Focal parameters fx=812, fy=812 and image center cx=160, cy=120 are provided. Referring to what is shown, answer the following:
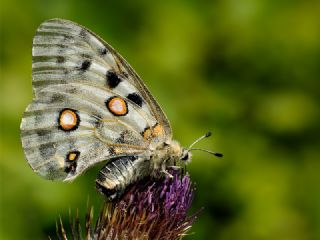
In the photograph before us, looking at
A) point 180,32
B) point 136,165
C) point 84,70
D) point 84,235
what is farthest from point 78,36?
point 180,32

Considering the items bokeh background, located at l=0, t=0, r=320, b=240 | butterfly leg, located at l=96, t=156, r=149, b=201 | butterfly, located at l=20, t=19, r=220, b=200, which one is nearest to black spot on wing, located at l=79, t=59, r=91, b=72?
butterfly, located at l=20, t=19, r=220, b=200

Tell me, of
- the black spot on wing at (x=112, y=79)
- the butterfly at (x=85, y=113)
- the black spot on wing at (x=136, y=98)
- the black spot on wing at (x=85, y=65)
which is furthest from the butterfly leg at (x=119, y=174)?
the black spot on wing at (x=85, y=65)

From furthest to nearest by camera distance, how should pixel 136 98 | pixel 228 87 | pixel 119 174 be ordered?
pixel 228 87
pixel 136 98
pixel 119 174

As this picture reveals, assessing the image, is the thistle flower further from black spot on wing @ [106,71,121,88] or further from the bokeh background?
the bokeh background

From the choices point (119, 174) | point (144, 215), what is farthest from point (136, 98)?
point (144, 215)

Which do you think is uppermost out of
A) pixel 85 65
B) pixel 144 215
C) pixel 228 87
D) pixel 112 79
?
pixel 85 65

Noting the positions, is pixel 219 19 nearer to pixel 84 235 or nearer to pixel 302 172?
pixel 302 172

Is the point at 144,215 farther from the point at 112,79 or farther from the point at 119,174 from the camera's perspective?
the point at 112,79
